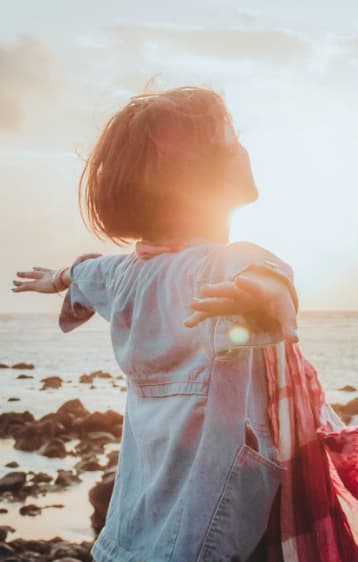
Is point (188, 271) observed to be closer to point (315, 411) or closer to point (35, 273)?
point (315, 411)

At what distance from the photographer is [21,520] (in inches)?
201

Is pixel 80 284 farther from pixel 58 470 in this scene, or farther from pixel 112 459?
pixel 112 459

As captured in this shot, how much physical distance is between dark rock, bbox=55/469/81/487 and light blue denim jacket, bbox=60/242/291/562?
429 centimetres

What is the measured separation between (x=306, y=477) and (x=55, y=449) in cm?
600

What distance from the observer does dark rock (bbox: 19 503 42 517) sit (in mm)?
5234

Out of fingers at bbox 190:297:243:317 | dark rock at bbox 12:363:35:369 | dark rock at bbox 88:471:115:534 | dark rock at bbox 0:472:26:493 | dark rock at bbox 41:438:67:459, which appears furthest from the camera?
dark rock at bbox 12:363:35:369

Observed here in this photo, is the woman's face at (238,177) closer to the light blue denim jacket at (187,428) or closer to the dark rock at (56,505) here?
the light blue denim jacket at (187,428)

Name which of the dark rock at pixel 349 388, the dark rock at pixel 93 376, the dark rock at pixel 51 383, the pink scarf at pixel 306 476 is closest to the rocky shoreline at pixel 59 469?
the pink scarf at pixel 306 476

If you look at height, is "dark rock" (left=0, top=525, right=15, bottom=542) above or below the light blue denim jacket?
below

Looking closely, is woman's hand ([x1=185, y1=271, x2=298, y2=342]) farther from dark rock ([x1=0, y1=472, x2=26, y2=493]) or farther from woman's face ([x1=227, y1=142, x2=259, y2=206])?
dark rock ([x1=0, y1=472, x2=26, y2=493])

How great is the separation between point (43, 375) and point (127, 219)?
16586 millimetres

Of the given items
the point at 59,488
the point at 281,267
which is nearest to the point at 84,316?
the point at 281,267

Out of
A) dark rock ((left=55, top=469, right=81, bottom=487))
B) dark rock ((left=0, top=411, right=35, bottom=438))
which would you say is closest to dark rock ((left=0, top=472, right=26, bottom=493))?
dark rock ((left=55, top=469, right=81, bottom=487))

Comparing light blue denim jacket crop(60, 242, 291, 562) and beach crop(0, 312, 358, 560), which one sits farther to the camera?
beach crop(0, 312, 358, 560)
